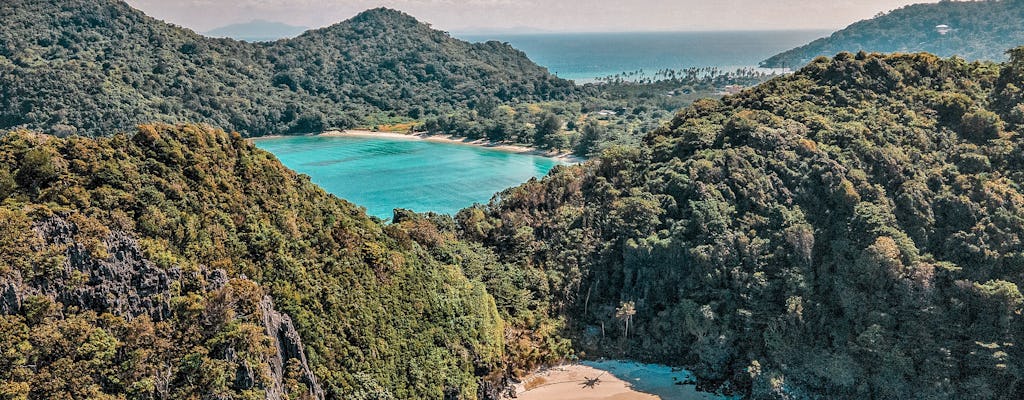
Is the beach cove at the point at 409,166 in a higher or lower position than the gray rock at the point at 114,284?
lower

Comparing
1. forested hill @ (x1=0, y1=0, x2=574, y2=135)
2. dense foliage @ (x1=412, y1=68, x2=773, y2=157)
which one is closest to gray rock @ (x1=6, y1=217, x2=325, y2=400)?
dense foliage @ (x1=412, y1=68, x2=773, y2=157)

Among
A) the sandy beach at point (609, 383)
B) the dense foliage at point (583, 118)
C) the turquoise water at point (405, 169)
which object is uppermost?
the dense foliage at point (583, 118)

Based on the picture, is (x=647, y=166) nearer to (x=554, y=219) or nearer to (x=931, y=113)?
(x=554, y=219)

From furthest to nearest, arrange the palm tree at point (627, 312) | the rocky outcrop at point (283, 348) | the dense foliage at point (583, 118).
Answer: the dense foliage at point (583, 118) < the palm tree at point (627, 312) < the rocky outcrop at point (283, 348)

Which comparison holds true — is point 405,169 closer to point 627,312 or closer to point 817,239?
point 627,312

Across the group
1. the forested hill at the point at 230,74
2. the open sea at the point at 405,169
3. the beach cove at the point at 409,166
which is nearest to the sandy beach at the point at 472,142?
the beach cove at the point at 409,166

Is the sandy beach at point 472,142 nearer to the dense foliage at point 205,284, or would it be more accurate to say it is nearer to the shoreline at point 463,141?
the shoreline at point 463,141

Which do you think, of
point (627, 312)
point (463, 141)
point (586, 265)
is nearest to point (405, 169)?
point (463, 141)
